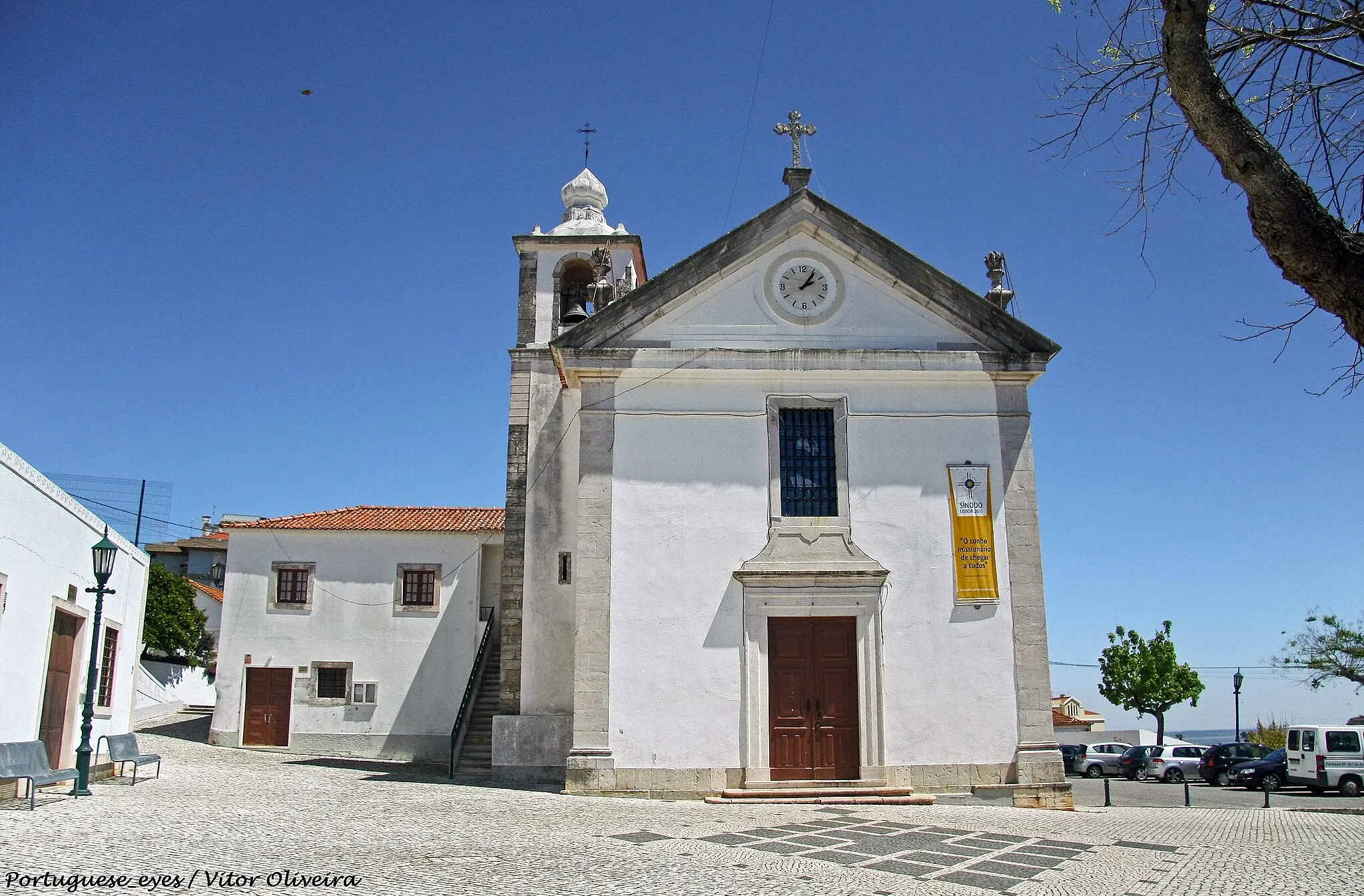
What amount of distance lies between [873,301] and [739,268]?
2.15m

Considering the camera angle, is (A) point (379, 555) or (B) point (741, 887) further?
(A) point (379, 555)

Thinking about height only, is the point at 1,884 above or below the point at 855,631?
below

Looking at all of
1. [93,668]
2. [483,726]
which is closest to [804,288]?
[93,668]

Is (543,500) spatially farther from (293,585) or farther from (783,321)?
(293,585)

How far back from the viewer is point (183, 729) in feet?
91.7

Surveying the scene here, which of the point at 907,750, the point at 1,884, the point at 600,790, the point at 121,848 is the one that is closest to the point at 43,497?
the point at 121,848

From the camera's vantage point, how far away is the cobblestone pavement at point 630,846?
309 inches

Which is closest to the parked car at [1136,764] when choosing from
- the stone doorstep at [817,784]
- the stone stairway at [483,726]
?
the stone stairway at [483,726]

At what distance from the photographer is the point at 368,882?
24.8ft

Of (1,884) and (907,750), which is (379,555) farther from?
(1,884)

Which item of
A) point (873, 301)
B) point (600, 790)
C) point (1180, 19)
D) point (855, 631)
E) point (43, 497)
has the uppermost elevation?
point (873, 301)

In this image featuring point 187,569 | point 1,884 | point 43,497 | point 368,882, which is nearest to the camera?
point 1,884

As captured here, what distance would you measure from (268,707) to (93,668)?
13.0 metres

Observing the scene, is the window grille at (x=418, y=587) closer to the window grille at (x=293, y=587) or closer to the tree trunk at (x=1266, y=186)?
the window grille at (x=293, y=587)
